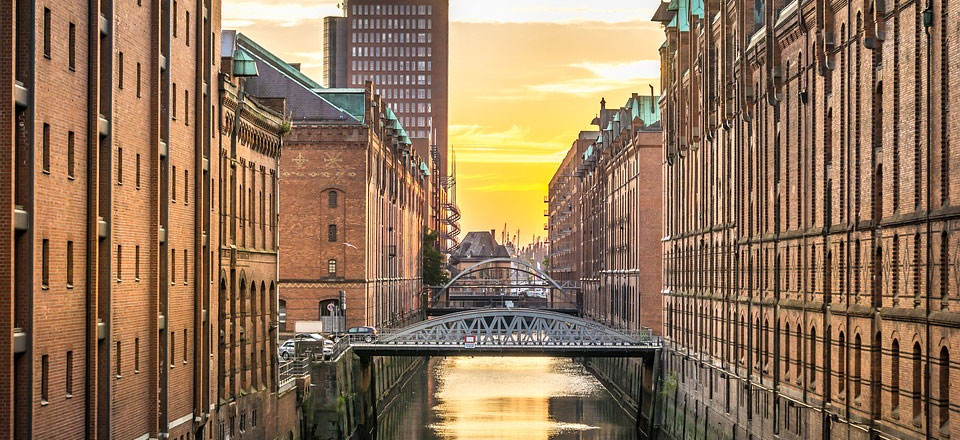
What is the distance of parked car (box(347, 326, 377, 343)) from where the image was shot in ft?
232

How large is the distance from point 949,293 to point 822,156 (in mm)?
11495

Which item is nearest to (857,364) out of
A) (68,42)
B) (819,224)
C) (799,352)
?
(819,224)

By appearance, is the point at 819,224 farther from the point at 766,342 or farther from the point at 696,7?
the point at 696,7

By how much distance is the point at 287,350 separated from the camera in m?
66.9

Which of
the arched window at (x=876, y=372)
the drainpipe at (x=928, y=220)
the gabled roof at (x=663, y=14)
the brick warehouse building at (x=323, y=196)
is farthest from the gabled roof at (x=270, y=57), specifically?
the drainpipe at (x=928, y=220)

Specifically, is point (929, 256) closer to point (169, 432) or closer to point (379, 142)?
point (169, 432)

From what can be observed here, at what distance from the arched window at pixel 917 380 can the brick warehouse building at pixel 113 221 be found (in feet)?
55.3

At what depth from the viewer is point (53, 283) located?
28.0 meters

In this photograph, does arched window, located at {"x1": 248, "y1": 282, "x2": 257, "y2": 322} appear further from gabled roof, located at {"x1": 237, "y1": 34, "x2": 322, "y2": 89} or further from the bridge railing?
gabled roof, located at {"x1": 237, "y1": 34, "x2": 322, "y2": 89}

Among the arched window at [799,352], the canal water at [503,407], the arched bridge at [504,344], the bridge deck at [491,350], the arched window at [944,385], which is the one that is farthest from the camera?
the canal water at [503,407]

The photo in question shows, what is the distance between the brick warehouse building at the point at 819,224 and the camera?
31.8m

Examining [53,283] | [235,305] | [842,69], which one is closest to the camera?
[53,283]

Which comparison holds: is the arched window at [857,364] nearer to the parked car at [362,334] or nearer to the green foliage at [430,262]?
the parked car at [362,334]

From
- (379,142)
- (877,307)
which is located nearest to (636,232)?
(379,142)
